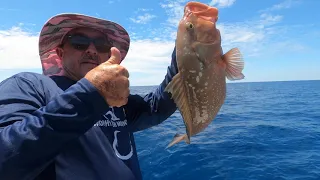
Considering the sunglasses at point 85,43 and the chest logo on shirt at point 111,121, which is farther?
the sunglasses at point 85,43

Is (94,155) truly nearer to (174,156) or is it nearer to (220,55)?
(220,55)

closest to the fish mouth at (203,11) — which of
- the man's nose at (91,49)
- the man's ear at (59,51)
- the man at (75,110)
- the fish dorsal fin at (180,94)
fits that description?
the fish dorsal fin at (180,94)

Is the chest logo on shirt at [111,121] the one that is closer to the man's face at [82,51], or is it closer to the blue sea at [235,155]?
the man's face at [82,51]

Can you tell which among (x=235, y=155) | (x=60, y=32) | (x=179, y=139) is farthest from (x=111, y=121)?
(x=235, y=155)

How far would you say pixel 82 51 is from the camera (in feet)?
9.64

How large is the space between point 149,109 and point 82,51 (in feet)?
3.69

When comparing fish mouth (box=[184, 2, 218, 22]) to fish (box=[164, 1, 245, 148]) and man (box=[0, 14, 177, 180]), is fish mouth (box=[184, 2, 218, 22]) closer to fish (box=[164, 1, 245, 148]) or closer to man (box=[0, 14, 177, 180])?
fish (box=[164, 1, 245, 148])

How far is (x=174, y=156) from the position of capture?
7.85 metres

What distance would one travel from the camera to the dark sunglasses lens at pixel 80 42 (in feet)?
9.75

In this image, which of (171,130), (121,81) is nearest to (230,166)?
(171,130)

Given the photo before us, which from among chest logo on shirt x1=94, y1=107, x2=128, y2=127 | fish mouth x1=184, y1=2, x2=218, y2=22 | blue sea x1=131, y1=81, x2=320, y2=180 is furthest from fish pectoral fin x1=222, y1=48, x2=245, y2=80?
blue sea x1=131, y1=81, x2=320, y2=180

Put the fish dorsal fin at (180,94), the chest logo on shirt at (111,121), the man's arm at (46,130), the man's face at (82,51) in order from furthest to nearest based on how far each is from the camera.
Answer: the man's face at (82,51), the chest logo on shirt at (111,121), the fish dorsal fin at (180,94), the man's arm at (46,130)

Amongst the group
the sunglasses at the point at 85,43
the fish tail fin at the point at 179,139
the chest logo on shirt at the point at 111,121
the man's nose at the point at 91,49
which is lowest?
the fish tail fin at the point at 179,139

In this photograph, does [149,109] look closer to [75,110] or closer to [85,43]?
[85,43]
